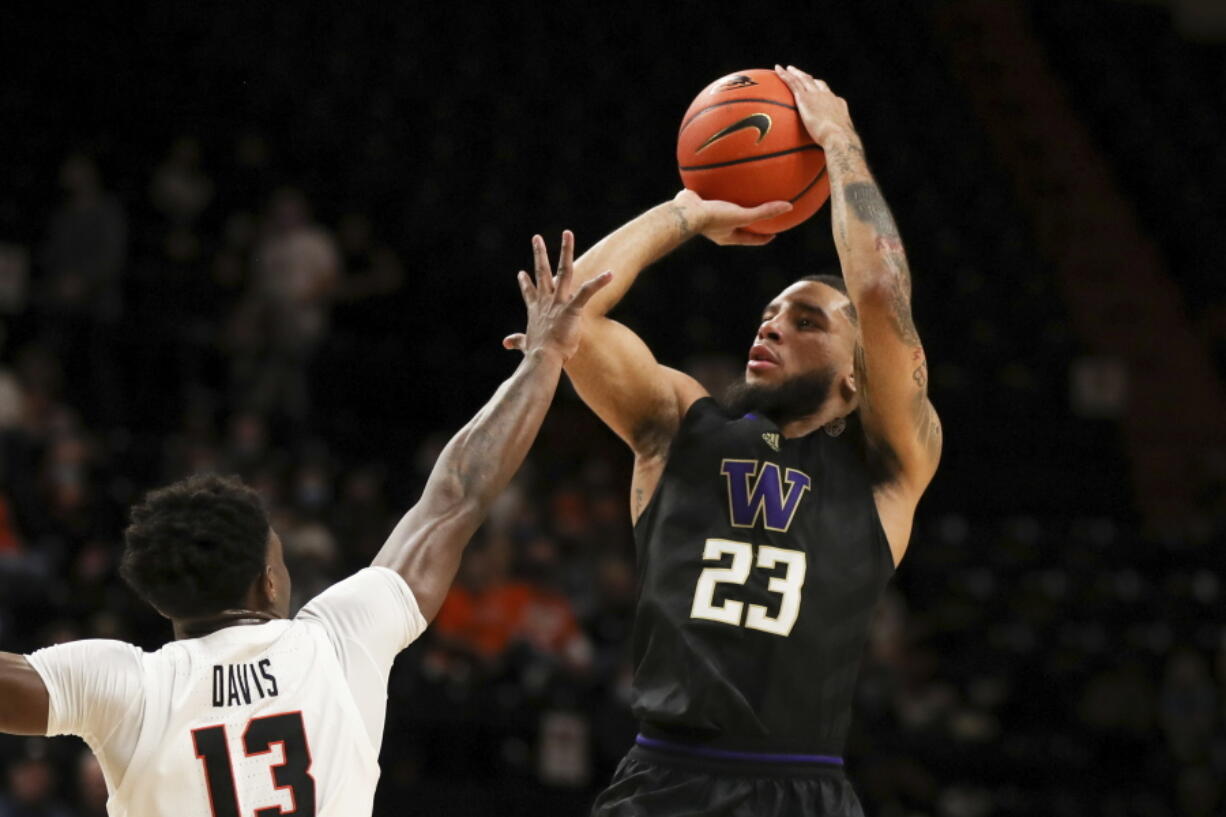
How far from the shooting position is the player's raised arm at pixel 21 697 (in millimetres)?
3268

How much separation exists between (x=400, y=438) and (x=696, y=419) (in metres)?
7.43

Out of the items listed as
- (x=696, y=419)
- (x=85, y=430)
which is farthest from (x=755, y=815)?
(x=85, y=430)

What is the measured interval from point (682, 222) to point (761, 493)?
0.86 m

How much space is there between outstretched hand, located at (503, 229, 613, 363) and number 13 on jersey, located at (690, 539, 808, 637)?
68 centimetres

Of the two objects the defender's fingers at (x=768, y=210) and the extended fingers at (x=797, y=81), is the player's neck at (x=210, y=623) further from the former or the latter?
the extended fingers at (x=797, y=81)

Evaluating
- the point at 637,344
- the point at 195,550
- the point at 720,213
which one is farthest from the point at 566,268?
the point at 195,550

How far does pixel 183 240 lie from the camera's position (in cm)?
1161

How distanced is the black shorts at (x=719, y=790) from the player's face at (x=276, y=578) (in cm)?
114

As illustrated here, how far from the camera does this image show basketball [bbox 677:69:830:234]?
195 inches

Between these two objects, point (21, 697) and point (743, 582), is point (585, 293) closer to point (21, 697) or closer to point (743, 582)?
point (743, 582)

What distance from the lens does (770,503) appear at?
15.1 ft

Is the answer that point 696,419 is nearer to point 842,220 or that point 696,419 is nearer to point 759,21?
point 842,220

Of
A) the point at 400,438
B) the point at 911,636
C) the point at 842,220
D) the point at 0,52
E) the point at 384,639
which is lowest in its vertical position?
the point at 911,636

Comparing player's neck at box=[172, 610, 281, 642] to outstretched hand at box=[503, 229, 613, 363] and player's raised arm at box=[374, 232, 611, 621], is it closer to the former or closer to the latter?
player's raised arm at box=[374, 232, 611, 621]
